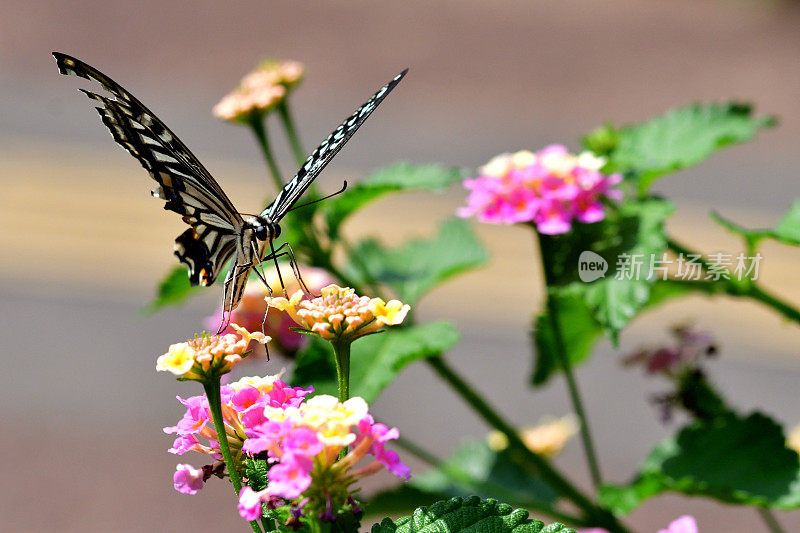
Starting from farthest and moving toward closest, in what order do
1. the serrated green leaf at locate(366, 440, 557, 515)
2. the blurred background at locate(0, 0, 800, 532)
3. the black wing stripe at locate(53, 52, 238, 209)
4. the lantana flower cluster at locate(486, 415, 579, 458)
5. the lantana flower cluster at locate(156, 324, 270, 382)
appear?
1. the blurred background at locate(0, 0, 800, 532)
2. the lantana flower cluster at locate(486, 415, 579, 458)
3. the serrated green leaf at locate(366, 440, 557, 515)
4. the black wing stripe at locate(53, 52, 238, 209)
5. the lantana flower cluster at locate(156, 324, 270, 382)

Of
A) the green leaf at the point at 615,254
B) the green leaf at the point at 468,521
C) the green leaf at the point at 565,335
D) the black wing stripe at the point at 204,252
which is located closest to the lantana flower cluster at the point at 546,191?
the green leaf at the point at 615,254

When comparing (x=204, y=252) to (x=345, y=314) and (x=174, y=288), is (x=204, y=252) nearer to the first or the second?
(x=174, y=288)

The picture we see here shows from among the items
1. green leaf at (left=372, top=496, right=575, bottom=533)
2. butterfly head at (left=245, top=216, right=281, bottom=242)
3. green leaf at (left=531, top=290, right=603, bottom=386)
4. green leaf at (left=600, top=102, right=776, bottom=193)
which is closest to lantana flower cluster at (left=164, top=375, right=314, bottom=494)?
green leaf at (left=372, top=496, right=575, bottom=533)

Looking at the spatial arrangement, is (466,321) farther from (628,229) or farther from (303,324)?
(303,324)

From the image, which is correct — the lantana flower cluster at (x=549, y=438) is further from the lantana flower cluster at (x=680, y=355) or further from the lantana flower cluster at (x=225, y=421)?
the lantana flower cluster at (x=225, y=421)

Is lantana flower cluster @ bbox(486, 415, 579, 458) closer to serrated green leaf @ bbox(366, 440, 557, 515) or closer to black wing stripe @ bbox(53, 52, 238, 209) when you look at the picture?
serrated green leaf @ bbox(366, 440, 557, 515)

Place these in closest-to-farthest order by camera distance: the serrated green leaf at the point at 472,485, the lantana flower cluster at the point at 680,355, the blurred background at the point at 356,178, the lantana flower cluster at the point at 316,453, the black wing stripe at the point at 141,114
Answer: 1. the lantana flower cluster at the point at 316,453
2. the black wing stripe at the point at 141,114
3. the serrated green leaf at the point at 472,485
4. the lantana flower cluster at the point at 680,355
5. the blurred background at the point at 356,178

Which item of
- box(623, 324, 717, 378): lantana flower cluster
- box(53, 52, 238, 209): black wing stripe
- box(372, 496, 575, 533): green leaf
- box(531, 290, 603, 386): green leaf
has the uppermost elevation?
box(53, 52, 238, 209): black wing stripe

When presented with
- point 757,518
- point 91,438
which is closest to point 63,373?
point 91,438
